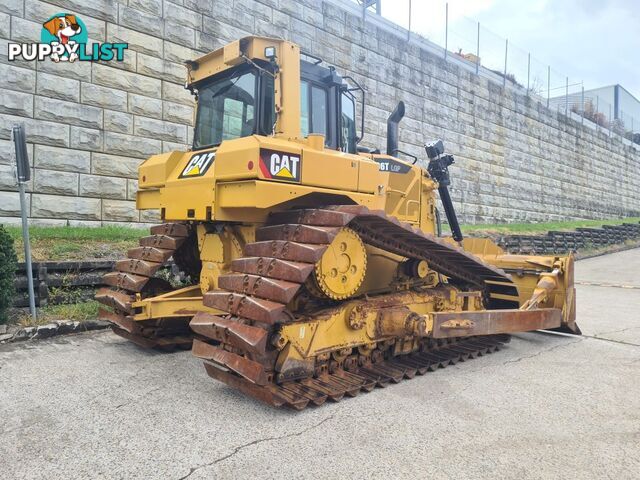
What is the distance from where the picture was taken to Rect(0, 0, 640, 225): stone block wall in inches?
295

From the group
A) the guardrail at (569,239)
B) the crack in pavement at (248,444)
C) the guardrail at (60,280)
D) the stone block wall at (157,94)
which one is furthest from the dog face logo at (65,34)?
the guardrail at (569,239)

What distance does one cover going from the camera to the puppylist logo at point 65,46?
24.3 ft

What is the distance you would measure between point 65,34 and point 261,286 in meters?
→ 6.72

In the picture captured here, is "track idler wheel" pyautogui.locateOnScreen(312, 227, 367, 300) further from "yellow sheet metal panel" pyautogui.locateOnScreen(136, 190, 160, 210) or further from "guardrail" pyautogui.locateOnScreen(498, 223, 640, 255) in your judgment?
"guardrail" pyautogui.locateOnScreen(498, 223, 640, 255)

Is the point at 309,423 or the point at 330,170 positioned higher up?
the point at 330,170

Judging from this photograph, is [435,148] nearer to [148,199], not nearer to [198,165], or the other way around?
[198,165]

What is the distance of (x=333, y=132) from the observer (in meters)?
4.67

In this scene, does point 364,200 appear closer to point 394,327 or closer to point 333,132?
point 333,132

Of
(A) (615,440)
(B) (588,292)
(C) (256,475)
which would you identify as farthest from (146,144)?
(B) (588,292)

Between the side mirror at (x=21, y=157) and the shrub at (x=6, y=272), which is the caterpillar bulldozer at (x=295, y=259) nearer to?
the shrub at (x=6, y=272)

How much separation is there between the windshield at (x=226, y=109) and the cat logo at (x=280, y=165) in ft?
2.03

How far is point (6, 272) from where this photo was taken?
5.23m

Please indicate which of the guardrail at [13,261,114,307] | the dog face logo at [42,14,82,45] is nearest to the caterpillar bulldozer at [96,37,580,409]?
the guardrail at [13,261,114,307]

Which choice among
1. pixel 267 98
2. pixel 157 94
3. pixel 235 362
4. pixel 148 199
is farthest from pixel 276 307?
pixel 157 94
